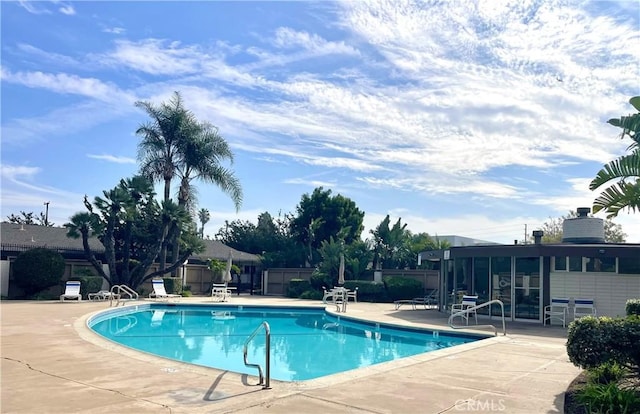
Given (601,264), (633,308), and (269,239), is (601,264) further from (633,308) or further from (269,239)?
(269,239)

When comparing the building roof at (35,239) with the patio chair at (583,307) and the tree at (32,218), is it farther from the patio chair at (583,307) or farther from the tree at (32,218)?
the tree at (32,218)

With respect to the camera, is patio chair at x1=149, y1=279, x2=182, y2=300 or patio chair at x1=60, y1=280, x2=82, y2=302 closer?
patio chair at x1=60, y1=280, x2=82, y2=302


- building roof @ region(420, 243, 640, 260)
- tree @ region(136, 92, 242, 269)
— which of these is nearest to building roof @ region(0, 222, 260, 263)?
tree @ region(136, 92, 242, 269)

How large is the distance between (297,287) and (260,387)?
23.8 m

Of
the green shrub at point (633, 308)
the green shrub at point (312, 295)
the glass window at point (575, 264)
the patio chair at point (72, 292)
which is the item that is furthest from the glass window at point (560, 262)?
the patio chair at point (72, 292)

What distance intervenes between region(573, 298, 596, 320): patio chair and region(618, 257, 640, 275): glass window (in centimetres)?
135

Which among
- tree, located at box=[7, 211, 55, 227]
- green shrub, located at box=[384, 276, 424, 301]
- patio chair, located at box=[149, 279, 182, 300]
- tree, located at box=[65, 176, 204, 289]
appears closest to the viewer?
tree, located at box=[65, 176, 204, 289]

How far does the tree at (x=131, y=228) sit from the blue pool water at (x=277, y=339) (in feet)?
18.2

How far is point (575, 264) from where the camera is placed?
16.4 metres

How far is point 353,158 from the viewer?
25531 millimetres

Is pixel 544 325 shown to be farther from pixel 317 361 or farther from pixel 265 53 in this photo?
pixel 265 53

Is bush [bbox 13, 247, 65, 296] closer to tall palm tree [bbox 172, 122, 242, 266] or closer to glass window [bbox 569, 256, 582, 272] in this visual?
tall palm tree [bbox 172, 122, 242, 266]

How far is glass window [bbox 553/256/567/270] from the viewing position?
1655 cm

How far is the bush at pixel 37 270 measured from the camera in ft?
76.8
